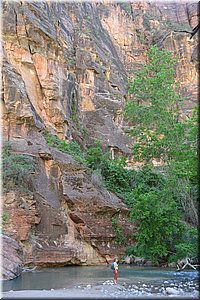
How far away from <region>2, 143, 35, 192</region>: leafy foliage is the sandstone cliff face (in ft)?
2.13

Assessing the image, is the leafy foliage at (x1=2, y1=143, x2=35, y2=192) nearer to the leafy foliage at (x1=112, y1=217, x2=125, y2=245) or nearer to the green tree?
the leafy foliage at (x1=112, y1=217, x2=125, y2=245)

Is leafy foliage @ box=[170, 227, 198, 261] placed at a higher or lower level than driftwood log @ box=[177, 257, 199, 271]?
higher

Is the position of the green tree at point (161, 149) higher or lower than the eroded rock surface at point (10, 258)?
higher

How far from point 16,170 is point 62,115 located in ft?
32.3

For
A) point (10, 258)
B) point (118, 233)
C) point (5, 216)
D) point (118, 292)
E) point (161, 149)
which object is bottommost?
point (118, 233)

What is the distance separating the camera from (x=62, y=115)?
111 feet

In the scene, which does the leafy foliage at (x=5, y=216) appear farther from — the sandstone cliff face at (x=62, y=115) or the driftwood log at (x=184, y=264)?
the driftwood log at (x=184, y=264)

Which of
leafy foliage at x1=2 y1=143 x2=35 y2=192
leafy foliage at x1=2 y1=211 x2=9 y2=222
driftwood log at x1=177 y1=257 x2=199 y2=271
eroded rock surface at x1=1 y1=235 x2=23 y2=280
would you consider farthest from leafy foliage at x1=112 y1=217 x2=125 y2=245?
leafy foliage at x1=2 y1=211 x2=9 y2=222

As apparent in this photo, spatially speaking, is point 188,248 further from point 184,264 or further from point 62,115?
point 62,115

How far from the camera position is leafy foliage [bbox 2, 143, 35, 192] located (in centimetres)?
2478

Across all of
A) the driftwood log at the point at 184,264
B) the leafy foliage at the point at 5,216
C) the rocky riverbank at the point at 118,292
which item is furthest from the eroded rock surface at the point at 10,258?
the driftwood log at the point at 184,264

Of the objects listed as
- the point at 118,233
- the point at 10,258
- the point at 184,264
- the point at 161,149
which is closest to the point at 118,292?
the point at 10,258

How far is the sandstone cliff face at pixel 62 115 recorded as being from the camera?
2488 centimetres

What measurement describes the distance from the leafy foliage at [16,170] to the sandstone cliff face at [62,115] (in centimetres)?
65
